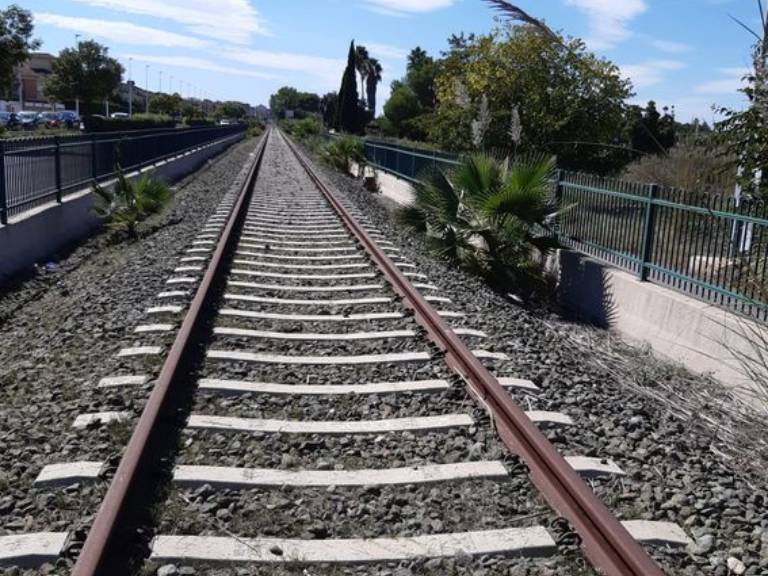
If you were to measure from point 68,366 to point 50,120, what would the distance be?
82.1 meters

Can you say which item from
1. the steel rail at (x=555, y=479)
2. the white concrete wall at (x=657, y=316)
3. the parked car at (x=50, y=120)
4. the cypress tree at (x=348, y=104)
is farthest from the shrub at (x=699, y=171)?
the parked car at (x=50, y=120)

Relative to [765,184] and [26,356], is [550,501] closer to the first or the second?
[26,356]

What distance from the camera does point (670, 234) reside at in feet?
30.8

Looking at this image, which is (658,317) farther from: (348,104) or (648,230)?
(348,104)

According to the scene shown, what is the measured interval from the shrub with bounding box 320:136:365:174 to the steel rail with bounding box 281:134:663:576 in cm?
2434

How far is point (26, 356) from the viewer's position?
7289 millimetres

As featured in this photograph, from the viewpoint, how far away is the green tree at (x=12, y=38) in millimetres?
49469

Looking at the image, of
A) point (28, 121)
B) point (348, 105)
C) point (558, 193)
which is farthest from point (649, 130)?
point (28, 121)

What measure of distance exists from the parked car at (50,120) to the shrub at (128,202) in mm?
65325

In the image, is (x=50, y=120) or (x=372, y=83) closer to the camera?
(x=50, y=120)

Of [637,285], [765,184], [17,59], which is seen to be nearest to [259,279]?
[637,285]

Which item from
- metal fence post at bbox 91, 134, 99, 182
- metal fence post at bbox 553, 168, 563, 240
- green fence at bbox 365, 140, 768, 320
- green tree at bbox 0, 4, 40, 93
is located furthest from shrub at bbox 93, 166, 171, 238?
green tree at bbox 0, 4, 40, 93

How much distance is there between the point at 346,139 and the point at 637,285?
2482 cm

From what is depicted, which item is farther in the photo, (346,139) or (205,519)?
(346,139)
